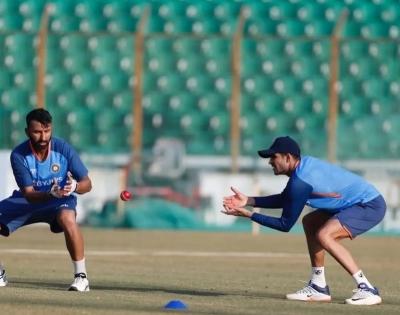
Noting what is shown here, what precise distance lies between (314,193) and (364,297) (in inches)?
42.8

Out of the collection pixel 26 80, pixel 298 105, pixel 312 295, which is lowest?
pixel 312 295

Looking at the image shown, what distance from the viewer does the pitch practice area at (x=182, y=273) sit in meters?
13.0

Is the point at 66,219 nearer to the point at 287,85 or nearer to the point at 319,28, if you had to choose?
the point at 287,85

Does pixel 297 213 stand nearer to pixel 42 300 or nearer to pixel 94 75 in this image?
pixel 42 300

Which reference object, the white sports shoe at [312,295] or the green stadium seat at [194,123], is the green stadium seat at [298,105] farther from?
the white sports shoe at [312,295]

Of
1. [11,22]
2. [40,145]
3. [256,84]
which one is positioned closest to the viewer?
[40,145]

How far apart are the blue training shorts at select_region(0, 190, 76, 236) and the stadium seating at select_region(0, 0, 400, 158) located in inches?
654

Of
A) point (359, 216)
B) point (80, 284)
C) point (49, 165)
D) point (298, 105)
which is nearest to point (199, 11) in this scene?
point (298, 105)

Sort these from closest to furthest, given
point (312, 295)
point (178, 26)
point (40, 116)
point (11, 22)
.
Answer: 1. point (40, 116)
2. point (312, 295)
3. point (11, 22)
4. point (178, 26)

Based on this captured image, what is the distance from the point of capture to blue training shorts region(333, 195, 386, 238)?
1388cm

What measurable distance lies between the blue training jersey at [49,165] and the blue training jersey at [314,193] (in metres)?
1.86

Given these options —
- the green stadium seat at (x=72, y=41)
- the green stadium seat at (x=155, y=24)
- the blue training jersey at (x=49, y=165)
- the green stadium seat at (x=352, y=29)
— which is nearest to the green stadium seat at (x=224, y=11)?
the green stadium seat at (x=155, y=24)

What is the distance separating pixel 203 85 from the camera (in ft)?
109

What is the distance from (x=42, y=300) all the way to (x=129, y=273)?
4916 millimetres
